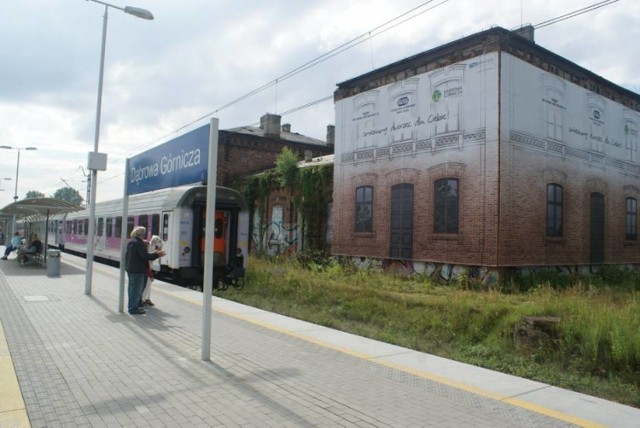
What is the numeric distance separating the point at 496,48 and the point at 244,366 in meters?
13.9

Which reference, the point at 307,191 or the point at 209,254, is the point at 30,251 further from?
the point at 209,254

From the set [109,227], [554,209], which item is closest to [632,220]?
[554,209]

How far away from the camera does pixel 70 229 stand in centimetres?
3241

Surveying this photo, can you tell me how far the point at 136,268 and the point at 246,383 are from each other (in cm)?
504

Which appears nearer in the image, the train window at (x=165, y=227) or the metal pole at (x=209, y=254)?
the metal pole at (x=209, y=254)

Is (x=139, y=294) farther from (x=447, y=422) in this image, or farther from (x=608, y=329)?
(x=608, y=329)

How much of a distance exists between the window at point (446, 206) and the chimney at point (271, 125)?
19328mm

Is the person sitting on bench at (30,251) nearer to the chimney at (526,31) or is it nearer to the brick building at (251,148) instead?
the brick building at (251,148)

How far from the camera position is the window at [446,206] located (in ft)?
55.2

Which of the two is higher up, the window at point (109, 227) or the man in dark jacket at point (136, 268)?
the window at point (109, 227)

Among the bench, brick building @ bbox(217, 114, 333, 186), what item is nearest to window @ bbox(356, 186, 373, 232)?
brick building @ bbox(217, 114, 333, 186)

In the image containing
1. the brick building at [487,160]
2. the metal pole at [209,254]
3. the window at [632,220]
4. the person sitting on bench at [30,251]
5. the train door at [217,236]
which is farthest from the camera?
the window at [632,220]

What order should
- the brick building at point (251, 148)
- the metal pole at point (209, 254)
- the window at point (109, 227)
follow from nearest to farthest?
the metal pole at point (209, 254) < the window at point (109, 227) < the brick building at point (251, 148)

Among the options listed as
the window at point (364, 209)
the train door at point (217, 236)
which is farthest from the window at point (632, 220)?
the train door at point (217, 236)
